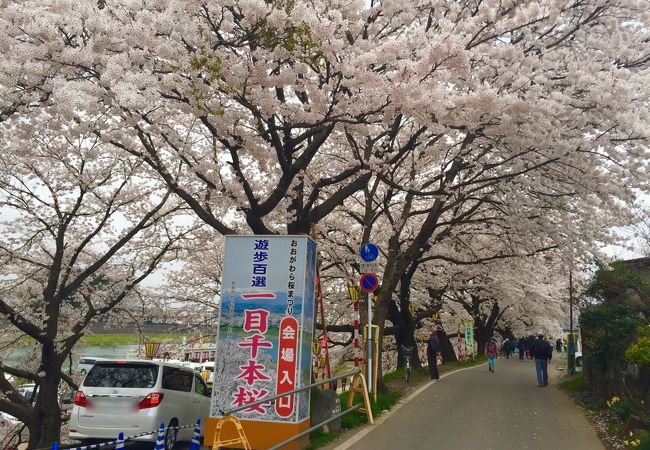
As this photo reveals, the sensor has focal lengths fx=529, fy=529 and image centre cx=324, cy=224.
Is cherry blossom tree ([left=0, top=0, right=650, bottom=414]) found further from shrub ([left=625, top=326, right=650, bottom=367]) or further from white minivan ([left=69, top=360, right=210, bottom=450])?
shrub ([left=625, top=326, right=650, bottom=367])

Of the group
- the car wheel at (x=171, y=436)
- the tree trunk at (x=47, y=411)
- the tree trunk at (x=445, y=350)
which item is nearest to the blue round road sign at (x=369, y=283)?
the car wheel at (x=171, y=436)

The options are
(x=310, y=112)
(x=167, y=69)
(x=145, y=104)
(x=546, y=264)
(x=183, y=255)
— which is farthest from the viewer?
(x=546, y=264)

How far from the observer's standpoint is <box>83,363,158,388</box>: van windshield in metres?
8.53

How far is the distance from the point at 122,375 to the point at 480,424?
6.26m

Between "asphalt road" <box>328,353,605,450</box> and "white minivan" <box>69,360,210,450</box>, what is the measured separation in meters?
2.99

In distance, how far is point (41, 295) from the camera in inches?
583

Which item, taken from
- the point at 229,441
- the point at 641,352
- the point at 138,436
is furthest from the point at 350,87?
the point at 138,436

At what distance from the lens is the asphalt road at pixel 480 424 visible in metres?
7.99

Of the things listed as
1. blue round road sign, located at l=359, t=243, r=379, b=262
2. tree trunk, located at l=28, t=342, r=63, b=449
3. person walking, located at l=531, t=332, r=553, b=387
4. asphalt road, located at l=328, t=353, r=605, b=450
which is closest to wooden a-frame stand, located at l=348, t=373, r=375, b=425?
asphalt road, located at l=328, t=353, r=605, b=450

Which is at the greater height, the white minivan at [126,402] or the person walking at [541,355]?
the person walking at [541,355]

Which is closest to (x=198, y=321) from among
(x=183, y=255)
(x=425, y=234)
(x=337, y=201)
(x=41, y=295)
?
(x=183, y=255)

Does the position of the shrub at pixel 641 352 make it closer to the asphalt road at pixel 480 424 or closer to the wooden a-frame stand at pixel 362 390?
the asphalt road at pixel 480 424

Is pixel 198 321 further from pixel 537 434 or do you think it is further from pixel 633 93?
pixel 633 93

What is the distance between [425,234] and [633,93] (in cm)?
585
